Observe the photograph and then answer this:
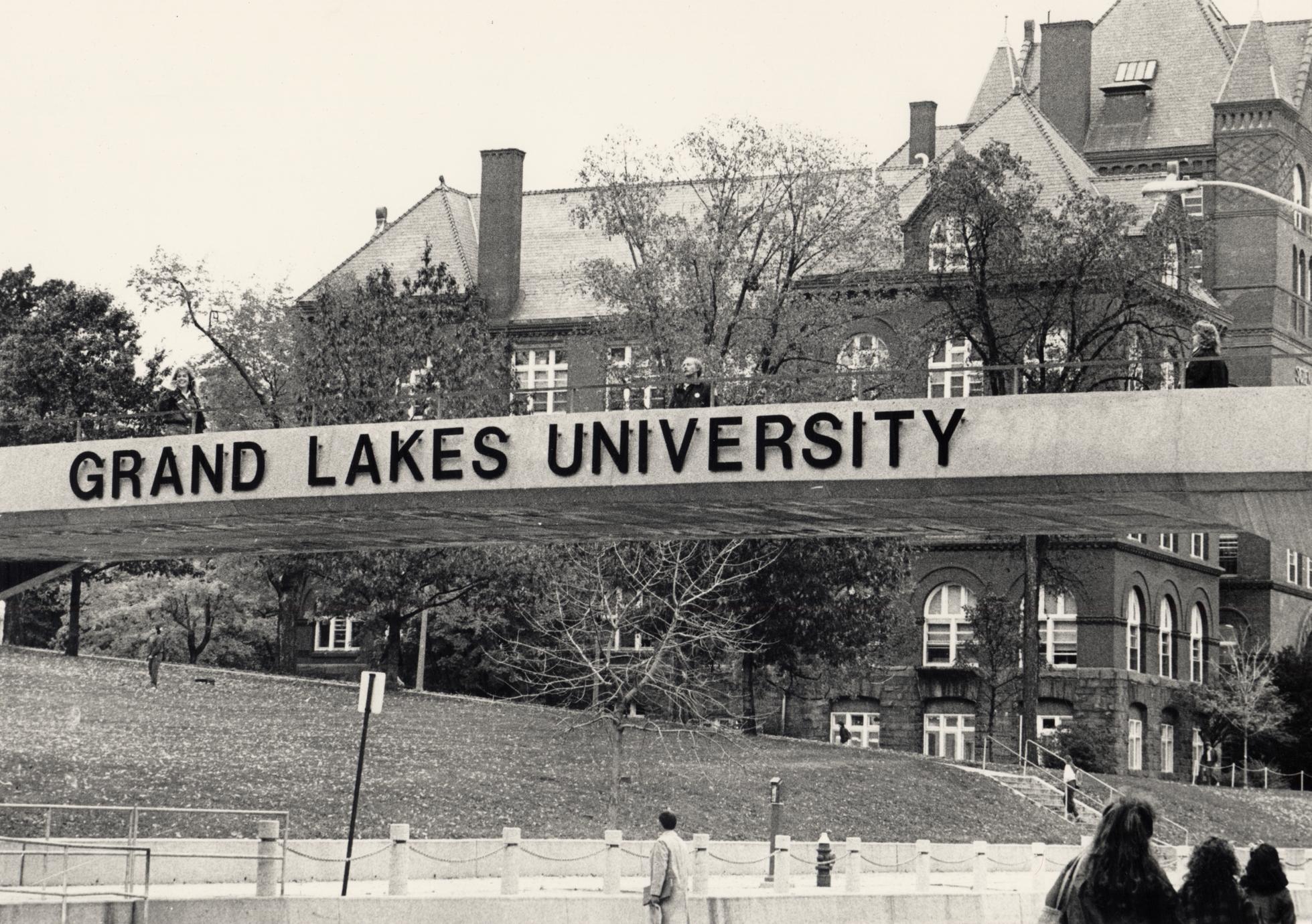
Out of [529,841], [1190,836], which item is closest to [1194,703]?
[1190,836]

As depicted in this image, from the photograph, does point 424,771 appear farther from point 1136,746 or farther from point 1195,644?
point 1195,644

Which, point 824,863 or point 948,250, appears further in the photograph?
point 948,250

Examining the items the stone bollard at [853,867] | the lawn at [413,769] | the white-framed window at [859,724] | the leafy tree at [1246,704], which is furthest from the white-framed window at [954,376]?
the stone bollard at [853,867]

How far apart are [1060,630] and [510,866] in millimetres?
47290

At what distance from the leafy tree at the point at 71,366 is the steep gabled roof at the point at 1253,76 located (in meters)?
38.7

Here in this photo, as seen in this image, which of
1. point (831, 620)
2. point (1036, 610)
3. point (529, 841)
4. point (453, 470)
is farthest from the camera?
point (1036, 610)

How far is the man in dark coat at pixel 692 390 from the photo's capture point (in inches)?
1022

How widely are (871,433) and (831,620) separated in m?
31.4

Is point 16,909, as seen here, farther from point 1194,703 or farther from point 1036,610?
point 1194,703

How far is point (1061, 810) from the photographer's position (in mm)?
50750

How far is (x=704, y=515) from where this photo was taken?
89.5 ft

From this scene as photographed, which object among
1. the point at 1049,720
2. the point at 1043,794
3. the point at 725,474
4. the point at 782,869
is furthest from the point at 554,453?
the point at 1049,720

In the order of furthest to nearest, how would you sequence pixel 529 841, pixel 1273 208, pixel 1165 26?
1. pixel 1165 26
2. pixel 1273 208
3. pixel 529 841

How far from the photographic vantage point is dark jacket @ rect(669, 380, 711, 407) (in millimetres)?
25969
